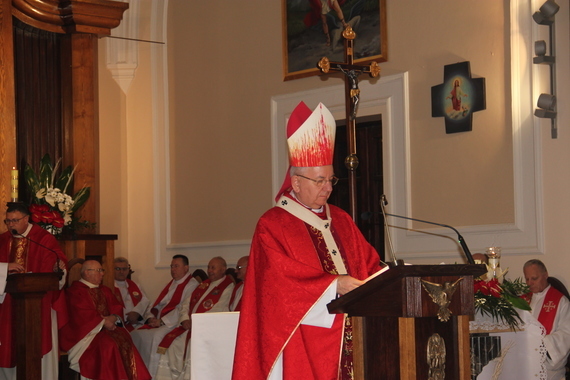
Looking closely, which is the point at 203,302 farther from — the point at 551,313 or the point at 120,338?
the point at 551,313

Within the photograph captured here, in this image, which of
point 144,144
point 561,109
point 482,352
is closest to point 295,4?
point 144,144

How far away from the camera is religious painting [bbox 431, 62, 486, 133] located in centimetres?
827

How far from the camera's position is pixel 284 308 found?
409 cm

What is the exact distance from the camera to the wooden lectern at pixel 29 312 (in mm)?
7227

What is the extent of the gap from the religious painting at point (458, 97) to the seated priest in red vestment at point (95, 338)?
13.1 feet

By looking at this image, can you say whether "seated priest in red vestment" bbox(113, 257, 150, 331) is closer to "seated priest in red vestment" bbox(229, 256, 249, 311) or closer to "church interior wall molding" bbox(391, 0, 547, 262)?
"seated priest in red vestment" bbox(229, 256, 249, 311)

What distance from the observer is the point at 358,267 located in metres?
4.57

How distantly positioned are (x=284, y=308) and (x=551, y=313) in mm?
4053

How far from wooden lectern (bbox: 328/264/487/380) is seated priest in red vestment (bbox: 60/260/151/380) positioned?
5.98 metres

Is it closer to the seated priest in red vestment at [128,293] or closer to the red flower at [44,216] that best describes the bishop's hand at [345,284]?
the red flower at [44,216]

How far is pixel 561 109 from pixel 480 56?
1027 mm

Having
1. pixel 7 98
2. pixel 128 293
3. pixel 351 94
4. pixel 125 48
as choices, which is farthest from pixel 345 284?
pixel 125 48

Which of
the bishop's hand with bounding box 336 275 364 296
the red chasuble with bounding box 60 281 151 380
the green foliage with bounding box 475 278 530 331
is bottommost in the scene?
the red chasuble with bounding box 60 281 151 380

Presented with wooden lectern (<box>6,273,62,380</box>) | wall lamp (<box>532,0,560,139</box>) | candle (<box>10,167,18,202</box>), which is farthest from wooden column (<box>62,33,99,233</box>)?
wall lamp (<box>532,0,560,139</box>)
